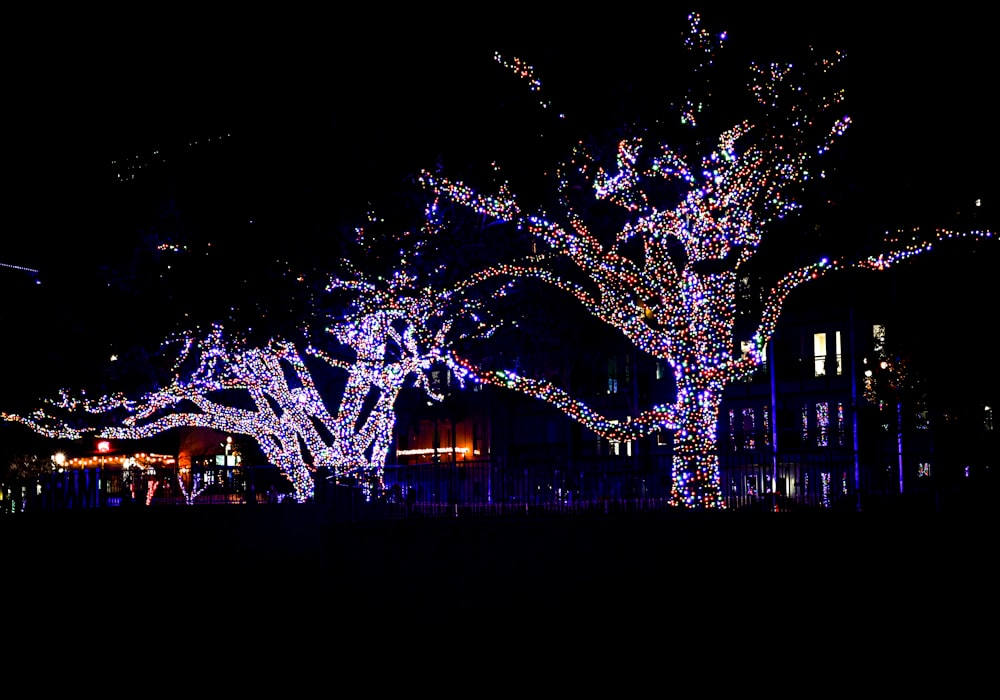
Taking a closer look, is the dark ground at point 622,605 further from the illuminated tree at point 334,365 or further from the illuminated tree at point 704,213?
the illuminated tree at point 334,365

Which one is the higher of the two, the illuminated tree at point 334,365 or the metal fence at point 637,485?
the illuminated tree at point 334,365

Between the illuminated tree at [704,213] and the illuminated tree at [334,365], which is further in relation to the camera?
the illuminated tree at [334,365]

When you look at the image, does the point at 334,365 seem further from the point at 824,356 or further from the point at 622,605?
the point at 824,356

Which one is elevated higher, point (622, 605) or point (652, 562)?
point (652, 562)

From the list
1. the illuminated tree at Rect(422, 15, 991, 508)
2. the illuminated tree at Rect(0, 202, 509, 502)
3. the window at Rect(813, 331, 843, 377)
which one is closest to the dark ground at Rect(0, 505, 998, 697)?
the illuminated tree at Rect(422, 15, 991, 508)

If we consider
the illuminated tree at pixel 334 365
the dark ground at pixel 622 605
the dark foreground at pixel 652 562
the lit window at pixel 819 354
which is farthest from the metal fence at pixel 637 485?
the lit window at pixel 819 354

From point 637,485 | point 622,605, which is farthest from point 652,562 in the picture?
point 637,485

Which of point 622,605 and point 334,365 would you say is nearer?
point 622,605

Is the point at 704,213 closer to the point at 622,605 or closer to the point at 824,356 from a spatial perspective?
the point at 622,605

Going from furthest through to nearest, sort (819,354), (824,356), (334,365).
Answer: (819,354), (824,356), (334,365)

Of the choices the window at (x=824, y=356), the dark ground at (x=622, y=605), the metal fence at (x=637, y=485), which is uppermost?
the window at (x=824, y=356)

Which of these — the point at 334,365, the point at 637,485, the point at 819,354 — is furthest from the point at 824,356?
the point at 637,485

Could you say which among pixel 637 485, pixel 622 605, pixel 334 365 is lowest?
pixel 622 605

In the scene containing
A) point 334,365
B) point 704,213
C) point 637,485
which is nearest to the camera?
point 637,485
